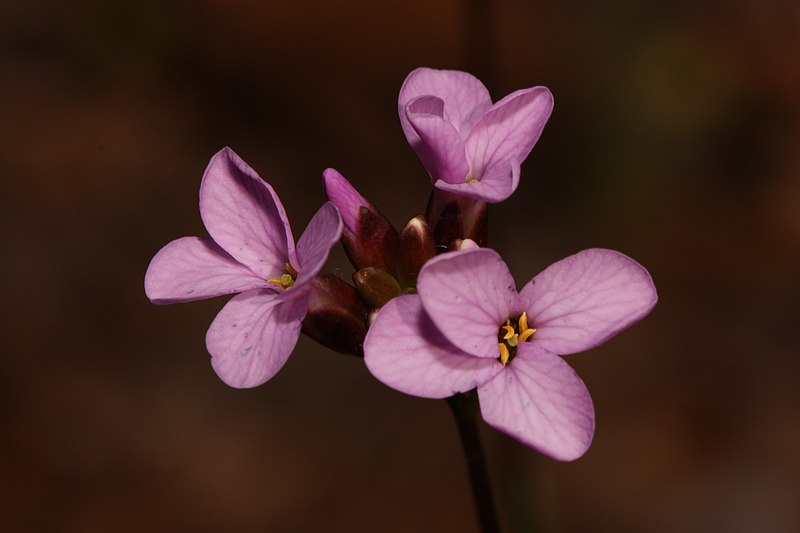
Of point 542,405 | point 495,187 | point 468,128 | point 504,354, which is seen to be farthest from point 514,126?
point 542,405

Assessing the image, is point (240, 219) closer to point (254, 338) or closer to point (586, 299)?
point (254, 338)

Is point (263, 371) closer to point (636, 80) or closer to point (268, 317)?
point (268, 317)

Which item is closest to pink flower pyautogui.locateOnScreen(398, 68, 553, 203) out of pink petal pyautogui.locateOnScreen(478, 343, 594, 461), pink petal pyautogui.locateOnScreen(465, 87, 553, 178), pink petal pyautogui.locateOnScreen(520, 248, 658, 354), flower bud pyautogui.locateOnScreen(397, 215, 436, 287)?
pink petal pyautogui.locateOnScreen(465, 87, 553, 178)

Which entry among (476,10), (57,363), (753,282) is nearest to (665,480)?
(753,282)

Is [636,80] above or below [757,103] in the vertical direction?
above

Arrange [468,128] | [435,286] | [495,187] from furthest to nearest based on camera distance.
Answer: [468,128]
[495,187]
[435,286]

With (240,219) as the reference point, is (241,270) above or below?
below
